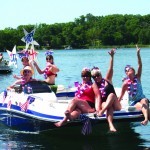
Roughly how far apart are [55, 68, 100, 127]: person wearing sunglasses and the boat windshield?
188 cm

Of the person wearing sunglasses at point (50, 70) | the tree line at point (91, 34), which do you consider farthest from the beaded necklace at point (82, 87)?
the tree line at point (91, 34)

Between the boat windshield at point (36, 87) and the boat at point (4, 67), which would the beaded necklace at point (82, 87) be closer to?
the boat windshield at point (36, 87)

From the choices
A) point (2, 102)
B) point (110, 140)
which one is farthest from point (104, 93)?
point (2, 102)

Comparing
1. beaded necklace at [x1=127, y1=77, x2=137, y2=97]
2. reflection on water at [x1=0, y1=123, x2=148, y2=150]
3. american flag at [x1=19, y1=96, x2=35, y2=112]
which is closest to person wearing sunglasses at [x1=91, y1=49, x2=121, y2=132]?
beaded necklace at [x1=127, y1=77, x2=137, y2=97]

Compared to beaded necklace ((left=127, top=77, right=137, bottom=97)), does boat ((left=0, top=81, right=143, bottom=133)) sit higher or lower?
lower

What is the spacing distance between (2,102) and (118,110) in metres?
3.93

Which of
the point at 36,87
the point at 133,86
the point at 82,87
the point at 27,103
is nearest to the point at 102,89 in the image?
the point at 82,87

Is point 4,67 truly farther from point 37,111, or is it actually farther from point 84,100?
point 84,100

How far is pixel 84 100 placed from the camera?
11.8 metres

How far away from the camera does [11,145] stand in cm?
1231

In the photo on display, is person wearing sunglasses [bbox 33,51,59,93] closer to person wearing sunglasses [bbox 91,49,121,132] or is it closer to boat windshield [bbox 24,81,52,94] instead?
boat windshield [bbox 24,81,52,94]

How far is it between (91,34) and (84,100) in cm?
14255

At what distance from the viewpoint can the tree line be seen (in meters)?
142

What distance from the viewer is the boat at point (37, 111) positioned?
11.6 meters
